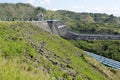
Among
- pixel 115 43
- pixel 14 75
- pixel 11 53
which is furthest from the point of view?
pixel 115 43

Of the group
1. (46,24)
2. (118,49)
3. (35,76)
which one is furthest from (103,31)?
(35,76)

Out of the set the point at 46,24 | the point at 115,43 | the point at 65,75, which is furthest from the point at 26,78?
the point at 115,43

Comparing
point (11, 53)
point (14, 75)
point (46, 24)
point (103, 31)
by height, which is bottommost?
point (103, 31)

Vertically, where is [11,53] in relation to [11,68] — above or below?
below

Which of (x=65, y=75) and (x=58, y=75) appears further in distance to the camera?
(x=65, y=75)

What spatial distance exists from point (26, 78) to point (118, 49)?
87350 mm

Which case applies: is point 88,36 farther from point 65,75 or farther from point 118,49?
point 65,75

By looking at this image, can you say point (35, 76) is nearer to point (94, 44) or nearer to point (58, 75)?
point (58, 75)

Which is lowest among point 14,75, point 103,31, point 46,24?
point 103,31

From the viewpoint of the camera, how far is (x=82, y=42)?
335 feet

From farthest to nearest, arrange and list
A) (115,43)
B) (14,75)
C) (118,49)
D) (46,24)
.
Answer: (115,43), (118,49), (46,24), (14,75)

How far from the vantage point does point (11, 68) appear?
13.7 m

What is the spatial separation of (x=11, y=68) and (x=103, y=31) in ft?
420

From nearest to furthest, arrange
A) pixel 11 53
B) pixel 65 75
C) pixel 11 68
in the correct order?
pixel 11 68
pixel 11 53
pixel 65 75
